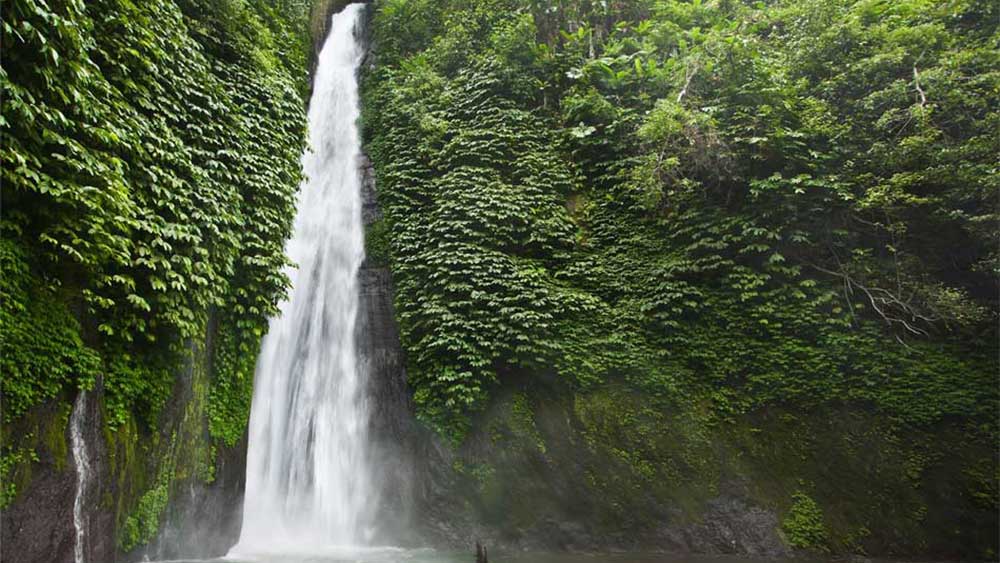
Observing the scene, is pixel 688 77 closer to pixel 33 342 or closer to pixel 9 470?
pixel 33 342

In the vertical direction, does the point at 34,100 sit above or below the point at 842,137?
below

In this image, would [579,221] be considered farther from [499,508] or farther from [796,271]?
[499,508]

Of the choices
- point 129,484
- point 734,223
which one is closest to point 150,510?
point 129,484

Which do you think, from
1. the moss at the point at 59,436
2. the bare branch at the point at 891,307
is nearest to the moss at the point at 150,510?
the moss at the point at 59,436

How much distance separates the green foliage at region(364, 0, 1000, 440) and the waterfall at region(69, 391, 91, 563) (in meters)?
4.69

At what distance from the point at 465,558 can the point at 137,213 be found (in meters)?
6.30

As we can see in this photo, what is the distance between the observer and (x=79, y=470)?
15.1 feet

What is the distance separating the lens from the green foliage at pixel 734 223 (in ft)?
23.6

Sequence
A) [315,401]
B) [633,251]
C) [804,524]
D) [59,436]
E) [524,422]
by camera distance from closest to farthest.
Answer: [59,436], [804,524], [524,422], [315,401], [633,251]

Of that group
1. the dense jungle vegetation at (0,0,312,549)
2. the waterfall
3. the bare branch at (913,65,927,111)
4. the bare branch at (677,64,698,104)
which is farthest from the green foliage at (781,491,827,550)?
the waterfall

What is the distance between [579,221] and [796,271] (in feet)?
12.4

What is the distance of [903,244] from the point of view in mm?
7633

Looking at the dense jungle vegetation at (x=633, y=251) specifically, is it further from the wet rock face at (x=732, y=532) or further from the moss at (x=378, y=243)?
the wet rock face at (x=732, y=532)

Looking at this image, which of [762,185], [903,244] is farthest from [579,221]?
[903,244]
